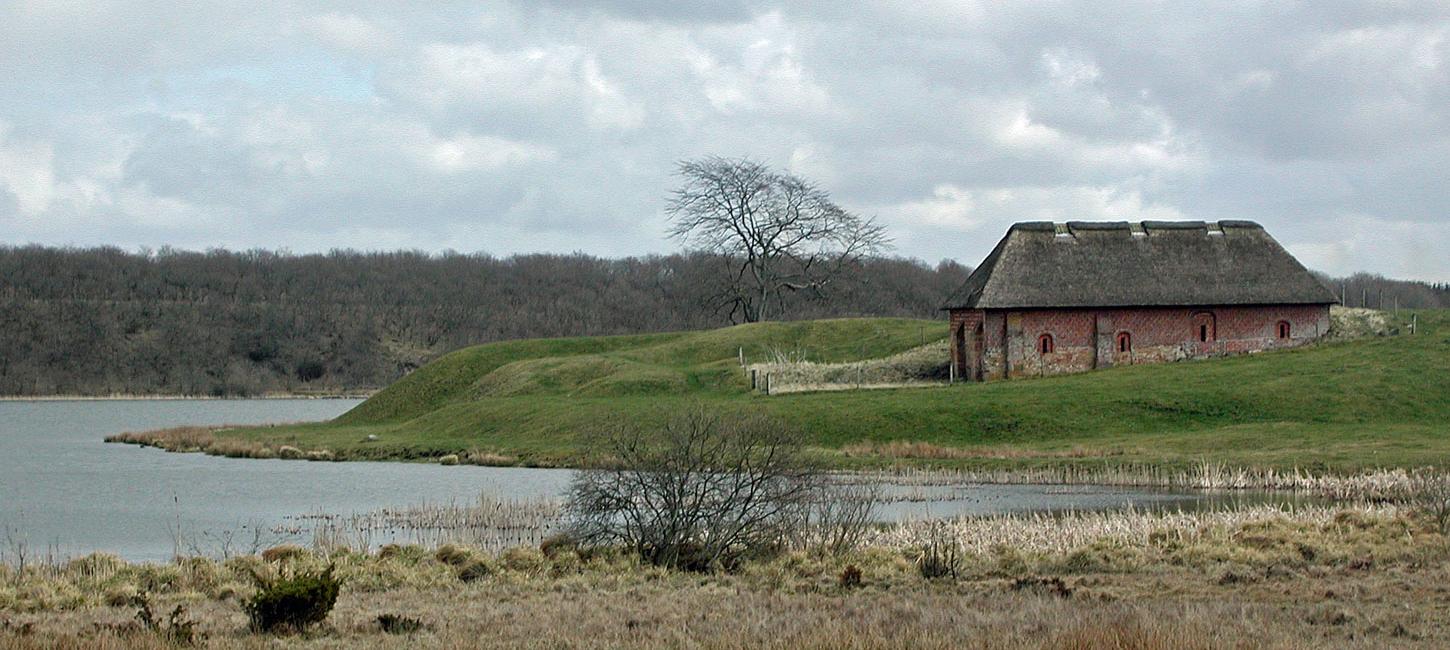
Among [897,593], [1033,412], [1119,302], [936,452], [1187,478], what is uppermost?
[1119,302]

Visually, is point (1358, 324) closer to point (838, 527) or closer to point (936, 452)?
point (936, 452)

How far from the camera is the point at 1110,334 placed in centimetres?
5778

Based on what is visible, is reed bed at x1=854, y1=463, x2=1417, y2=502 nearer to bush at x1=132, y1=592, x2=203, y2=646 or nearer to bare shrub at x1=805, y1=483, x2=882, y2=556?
bare shrub at x1=805, y1=483, x2=882, y2=556

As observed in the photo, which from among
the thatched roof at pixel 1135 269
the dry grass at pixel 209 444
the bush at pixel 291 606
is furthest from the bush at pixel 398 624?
the thatched roof at pixel 1135 269

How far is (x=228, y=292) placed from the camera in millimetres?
158750

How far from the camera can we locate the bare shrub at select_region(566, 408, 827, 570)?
2158 centimetres

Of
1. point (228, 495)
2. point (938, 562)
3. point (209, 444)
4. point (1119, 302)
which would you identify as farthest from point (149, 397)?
point (938, 562)

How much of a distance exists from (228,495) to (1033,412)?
2314cm

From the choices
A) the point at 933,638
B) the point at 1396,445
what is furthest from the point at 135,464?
the point at 933,638

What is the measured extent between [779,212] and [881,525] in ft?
180

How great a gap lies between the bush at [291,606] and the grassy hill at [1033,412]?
17.7 meters

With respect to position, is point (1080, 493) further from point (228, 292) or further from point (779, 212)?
point (228, 292)

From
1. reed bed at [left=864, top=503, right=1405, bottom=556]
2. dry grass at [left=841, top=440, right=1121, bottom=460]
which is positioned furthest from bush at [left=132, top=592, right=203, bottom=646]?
dry grass at [left=841, top=440, right=1121, bottom=460]

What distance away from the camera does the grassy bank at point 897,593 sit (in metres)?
14.0
